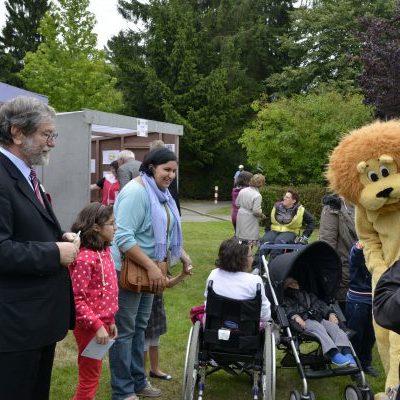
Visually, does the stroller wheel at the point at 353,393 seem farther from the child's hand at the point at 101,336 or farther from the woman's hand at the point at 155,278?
the child's hand at the point at 101,336

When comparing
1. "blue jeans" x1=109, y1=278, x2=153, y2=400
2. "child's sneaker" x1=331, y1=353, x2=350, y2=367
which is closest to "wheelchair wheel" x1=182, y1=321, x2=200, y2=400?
"blue jeans" x1=109, y1=278, x2=153, y2=400

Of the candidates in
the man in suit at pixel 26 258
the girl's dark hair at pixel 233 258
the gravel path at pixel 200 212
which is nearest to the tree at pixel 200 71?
the gravel path at pixel 200 212

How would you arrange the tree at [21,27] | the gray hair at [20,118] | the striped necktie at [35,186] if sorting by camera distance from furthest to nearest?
the tree at [21,27]
the striped necktie at [35,186]
the gray hair at [20,118]

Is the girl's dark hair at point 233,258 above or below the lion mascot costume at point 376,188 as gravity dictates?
below

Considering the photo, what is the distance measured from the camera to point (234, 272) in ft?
12.9

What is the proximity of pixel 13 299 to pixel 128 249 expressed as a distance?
1.23 meters

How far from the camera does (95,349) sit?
10.2 feet

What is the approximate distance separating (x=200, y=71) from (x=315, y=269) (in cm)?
2693

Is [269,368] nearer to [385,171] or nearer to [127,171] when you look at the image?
[385,171]

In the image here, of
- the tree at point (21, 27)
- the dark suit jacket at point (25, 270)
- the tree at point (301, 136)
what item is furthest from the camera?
the tree at point (21, 27)

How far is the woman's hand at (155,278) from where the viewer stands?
342 centimetres

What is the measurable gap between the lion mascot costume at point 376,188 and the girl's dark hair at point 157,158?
3.71 ft

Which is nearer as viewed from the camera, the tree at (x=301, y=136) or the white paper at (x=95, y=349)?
the white paper at (x=95, y=349)

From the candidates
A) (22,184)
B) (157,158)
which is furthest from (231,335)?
(22,184)
